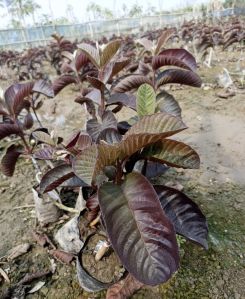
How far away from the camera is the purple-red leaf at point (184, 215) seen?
3.08ft

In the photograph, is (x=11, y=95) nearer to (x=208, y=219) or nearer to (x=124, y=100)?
(x=124, y=100)

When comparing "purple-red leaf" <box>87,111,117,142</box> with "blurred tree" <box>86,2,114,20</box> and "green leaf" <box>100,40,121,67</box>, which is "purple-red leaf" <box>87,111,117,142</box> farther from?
"blurred tree" <box>86,2,114,20</box>

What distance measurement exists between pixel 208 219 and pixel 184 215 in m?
0.60

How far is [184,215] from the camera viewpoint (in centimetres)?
98

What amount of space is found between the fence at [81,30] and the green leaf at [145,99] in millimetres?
16867

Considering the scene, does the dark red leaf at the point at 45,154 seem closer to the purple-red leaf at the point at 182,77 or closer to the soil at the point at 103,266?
the soil at the point at 103,266

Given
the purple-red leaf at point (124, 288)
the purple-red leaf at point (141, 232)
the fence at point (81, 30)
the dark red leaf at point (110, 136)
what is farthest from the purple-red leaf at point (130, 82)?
the fence at point (81, 30)

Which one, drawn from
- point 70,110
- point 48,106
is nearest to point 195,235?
point 70,110

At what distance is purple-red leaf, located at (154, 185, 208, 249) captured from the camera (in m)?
0.94

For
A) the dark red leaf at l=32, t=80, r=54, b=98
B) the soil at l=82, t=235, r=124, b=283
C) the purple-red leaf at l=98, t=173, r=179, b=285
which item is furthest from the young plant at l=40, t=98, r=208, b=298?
the dark red leaf at l=32, t=80, r=54, b=98

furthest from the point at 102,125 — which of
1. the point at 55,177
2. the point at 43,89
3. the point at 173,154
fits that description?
the point at 43,89

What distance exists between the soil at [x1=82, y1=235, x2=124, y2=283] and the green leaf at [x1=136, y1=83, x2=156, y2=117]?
0.69 metres

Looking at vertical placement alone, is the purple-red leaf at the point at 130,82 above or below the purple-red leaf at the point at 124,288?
above

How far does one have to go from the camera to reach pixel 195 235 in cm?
94
